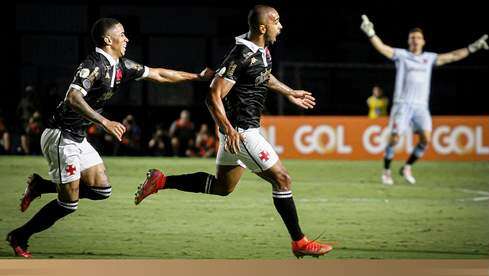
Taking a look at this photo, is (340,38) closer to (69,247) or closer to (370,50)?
(370,50)

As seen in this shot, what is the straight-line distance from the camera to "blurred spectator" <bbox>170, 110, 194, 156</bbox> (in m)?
25.4

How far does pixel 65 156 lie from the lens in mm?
9727

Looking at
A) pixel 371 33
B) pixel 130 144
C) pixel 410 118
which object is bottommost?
pixel 130 144

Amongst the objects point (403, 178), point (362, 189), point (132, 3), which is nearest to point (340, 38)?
point (132, 3)

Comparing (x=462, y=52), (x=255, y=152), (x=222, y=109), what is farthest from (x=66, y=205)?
(x=462, y=52)

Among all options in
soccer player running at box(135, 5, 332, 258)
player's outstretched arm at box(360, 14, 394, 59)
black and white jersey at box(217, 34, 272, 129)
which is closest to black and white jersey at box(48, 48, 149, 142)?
soccer player running at box(135, 5, 332, 258)

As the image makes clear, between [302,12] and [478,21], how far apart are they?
569 cm

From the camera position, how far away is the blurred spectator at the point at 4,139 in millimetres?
25250

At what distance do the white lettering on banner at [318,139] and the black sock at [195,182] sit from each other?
47.2ft

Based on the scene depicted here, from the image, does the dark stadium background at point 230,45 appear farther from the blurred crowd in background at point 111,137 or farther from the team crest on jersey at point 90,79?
the team crest on jersey at point 90,79

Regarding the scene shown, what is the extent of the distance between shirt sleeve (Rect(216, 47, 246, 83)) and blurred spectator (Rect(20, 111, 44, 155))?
16100 millimetres

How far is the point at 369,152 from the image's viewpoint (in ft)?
82.5

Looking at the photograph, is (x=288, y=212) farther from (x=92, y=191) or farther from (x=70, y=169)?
(x=70, y=169)

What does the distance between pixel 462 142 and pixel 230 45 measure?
28.0 ft
